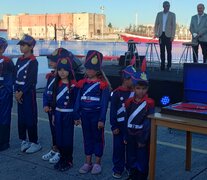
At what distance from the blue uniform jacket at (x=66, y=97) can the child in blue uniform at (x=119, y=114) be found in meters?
0.56

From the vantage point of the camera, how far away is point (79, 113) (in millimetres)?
4605

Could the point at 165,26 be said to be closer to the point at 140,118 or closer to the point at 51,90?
the point at 51,90

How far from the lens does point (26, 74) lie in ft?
17.5

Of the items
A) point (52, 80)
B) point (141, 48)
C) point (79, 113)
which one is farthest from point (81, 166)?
point (141, 48)

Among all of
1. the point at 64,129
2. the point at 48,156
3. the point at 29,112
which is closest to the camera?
the point at 64,129

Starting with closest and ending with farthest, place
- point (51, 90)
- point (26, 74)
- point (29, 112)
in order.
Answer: point (51, 90), point (26, 74), point (29, 112)

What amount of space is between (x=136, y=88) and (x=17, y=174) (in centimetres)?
182

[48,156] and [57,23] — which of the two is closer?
[48,156]

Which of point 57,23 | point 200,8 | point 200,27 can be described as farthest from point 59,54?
point 57,23

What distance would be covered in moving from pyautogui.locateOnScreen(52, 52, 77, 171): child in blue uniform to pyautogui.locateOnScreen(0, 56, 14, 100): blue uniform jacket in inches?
41.5

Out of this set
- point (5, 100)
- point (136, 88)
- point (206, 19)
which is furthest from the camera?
point (206, 19)

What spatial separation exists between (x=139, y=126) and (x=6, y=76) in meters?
2.30

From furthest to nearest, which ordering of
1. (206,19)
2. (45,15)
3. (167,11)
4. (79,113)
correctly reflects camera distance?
(45,15) → (167,11) → (206,19) → (79,113)

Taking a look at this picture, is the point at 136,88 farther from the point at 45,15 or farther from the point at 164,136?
the point at 45,15
